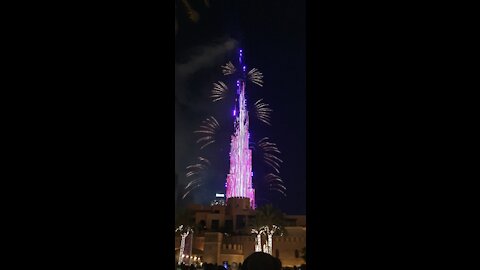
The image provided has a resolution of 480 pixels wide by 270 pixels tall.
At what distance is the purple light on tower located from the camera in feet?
94.2

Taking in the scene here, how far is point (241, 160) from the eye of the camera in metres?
29.2

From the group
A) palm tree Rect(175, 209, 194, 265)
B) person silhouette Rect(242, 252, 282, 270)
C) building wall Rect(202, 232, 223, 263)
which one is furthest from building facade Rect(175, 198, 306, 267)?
person silhouette Rect(242, 252, 282, 270)

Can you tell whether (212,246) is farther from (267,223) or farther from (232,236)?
(267,223)

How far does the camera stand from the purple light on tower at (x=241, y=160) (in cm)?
2870

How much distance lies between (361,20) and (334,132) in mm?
623

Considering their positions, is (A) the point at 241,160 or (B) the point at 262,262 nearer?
(B) the point at 262,262

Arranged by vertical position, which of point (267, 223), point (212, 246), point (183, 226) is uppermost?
point (267, 223)

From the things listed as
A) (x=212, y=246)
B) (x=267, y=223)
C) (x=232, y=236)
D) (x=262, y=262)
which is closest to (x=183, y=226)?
(x=212, y=246)

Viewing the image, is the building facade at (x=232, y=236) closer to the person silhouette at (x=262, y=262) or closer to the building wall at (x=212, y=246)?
the building wall at (x=212, y=246)

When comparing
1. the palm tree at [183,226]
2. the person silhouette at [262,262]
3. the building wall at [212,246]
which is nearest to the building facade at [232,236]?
the building wall at [212,246]
